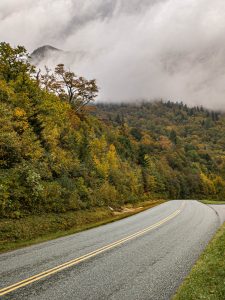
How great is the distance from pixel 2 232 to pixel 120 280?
8.91 metres

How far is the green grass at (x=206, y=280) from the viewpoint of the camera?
26.6 ft

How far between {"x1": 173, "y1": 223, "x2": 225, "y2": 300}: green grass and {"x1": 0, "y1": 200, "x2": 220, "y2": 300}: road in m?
0.38

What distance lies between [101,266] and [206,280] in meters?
3.60

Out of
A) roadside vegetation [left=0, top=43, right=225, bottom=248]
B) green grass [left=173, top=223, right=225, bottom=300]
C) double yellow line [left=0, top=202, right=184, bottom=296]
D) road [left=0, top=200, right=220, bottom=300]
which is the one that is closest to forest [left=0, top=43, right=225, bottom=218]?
roadside vegetation [left=0, top=43, right=225, bottom=248]

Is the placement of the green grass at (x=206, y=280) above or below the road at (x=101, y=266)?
below

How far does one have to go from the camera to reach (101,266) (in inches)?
427

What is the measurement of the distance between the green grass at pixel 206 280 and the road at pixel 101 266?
1.26ft

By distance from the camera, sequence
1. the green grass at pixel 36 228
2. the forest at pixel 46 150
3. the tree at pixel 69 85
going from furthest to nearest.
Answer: the tree at pixel 69 85
the forest at pixel 46 150
the green grass at pixel 36 228

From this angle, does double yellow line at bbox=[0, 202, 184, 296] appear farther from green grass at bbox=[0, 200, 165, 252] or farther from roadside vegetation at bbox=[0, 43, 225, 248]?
roadside vegetation at bbox=[0, 43, 225, 248]

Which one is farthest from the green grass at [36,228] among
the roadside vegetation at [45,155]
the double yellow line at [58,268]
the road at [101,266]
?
the double yellow line at [58,268]

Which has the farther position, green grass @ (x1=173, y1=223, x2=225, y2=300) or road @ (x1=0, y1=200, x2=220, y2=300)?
road @ (x1=0, y1=200, x2=220, y2=300)

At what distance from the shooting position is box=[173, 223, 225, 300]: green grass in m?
8.11

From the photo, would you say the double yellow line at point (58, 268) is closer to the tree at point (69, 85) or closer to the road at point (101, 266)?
the road at point (101, 266)

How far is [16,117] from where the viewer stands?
2752 cm
